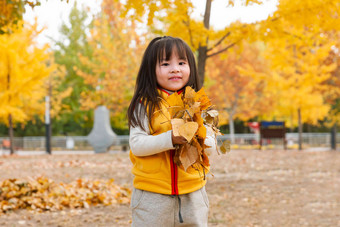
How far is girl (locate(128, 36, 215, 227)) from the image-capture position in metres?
2.02

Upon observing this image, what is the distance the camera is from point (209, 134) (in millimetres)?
2068

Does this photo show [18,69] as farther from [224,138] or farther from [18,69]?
[224,138]

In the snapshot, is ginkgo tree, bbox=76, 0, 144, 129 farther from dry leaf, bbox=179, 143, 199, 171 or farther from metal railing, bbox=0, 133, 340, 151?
dry leaf, bbox=179, 143, 199, 171

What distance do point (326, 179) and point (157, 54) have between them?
22.0 ft

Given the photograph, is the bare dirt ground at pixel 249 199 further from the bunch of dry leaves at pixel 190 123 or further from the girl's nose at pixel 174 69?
the girl's nose at pixel 174 69

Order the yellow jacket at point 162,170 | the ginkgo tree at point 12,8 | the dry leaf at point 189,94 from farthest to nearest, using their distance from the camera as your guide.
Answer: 1. the ginkgo tree at point 12,8
2. the yellow jacket at point 162,170
3. the dry leaf at point 189,94

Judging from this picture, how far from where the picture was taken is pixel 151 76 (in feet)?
7.18

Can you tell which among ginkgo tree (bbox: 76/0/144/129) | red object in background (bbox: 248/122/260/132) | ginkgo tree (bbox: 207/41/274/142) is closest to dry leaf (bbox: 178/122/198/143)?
ginkgo tree (bbox: 76/0/144/129)

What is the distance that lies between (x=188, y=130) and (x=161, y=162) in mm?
314

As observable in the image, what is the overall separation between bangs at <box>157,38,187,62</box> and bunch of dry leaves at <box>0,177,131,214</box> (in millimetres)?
3557

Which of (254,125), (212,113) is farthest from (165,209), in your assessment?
(254,125)

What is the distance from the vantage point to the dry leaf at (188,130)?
5.90 feet

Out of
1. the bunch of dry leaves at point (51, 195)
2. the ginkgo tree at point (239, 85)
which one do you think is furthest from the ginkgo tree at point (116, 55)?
the bunch of dry leaves at point (51, 195)

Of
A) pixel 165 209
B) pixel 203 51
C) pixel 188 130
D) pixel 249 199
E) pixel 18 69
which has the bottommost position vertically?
pixel 249 199
